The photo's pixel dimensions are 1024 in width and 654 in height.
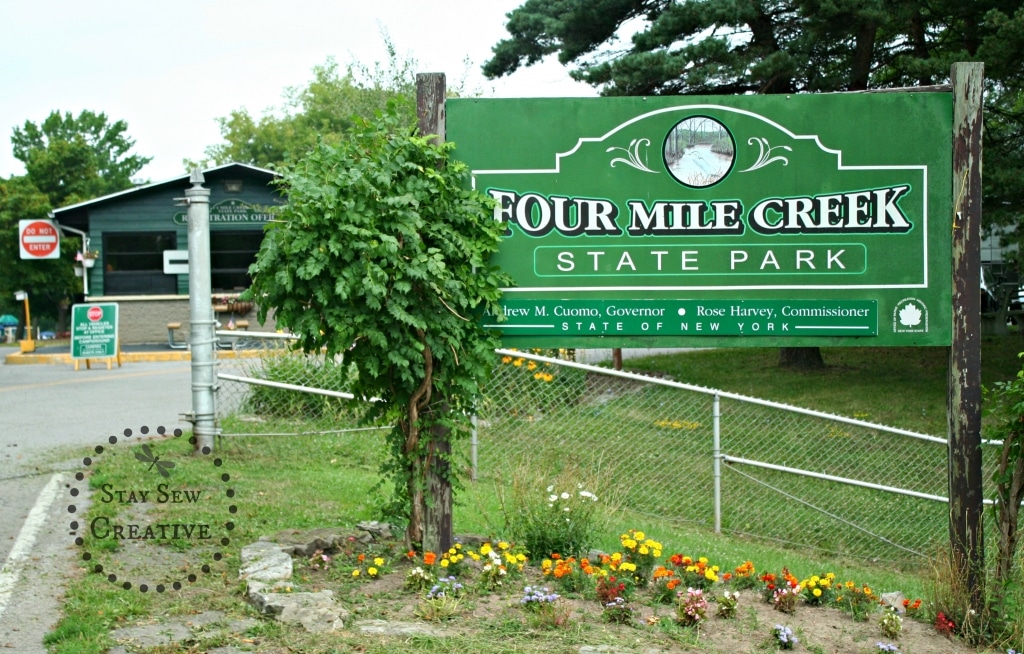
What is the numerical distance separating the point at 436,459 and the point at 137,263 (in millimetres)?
25949

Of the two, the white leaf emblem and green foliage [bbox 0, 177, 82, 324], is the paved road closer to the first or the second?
the white leaf emblem

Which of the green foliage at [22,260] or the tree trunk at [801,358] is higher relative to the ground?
the green foliage at [22,260]

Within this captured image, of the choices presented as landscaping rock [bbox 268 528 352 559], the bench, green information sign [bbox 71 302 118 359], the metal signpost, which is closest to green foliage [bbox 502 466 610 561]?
the metal signpost

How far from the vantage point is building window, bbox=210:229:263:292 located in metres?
29.8

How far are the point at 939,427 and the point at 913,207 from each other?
906cm

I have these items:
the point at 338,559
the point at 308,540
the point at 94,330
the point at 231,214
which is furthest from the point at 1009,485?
the point at 231,214

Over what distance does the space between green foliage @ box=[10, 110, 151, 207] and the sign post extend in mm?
28102

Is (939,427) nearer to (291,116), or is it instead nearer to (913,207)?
(913,207)

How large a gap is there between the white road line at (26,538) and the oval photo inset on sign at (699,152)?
4.21 metres

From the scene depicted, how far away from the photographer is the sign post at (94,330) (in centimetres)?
1886

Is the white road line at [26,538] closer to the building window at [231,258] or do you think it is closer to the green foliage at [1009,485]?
the green foliage at [1009,485]

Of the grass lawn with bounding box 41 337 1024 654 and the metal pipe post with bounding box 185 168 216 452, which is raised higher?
the metal pipe post with bounding box 185 168 216 452

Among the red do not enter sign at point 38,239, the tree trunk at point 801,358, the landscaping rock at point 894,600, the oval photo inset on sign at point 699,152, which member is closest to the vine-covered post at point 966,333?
the landscaping rock at point 894,600

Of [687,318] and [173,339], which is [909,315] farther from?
[173,339]
